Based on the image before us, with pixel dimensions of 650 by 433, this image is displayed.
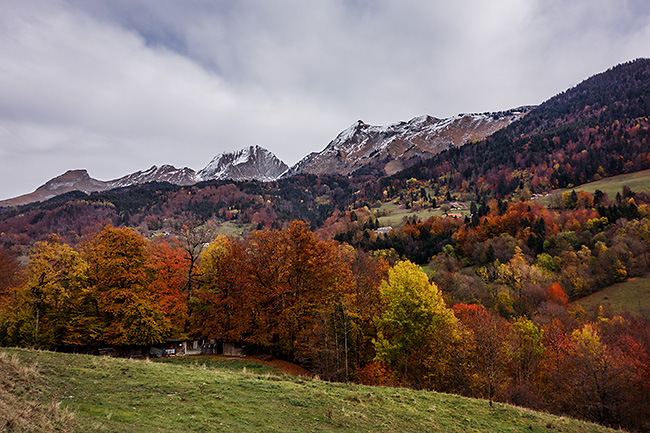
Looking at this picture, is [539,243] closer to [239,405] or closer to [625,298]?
[625,298]

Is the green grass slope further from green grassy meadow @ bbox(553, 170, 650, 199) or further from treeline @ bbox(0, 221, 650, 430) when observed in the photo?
green grassy meadow @ bbox(553, 170, 650, 199)

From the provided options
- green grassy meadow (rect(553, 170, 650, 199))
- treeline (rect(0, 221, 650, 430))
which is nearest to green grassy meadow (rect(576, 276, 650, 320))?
treeline (rect(0, 221, 650, 430))

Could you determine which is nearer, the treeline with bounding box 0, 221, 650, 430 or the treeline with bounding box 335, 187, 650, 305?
the treeline with bounding box 0, 221, 650, 430

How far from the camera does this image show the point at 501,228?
131 m

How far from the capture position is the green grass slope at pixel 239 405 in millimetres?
11875

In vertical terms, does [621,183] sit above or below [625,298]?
above

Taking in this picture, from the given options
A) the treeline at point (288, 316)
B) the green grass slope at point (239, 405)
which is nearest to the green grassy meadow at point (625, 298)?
the treeline at point (288, 316)

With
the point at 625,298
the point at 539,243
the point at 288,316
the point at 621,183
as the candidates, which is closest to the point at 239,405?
the point at 288,316

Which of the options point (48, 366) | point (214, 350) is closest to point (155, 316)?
point (214, 350)

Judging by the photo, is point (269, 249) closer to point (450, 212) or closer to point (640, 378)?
point (640, 378)

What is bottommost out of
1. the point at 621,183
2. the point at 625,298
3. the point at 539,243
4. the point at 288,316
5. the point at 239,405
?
the point at 625,298

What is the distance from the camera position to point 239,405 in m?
14.7

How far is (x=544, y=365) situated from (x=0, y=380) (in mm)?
60812

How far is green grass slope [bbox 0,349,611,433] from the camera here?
1188cm
